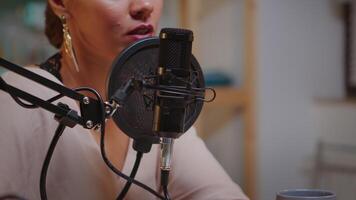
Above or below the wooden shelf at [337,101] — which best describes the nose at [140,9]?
above

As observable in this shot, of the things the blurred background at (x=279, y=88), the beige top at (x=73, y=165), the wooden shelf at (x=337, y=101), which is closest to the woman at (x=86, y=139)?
the beige top at (x=73, y=165)

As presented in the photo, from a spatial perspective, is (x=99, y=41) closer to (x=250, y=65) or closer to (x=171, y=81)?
(x=171, y=81)

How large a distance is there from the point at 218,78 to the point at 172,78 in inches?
74.3

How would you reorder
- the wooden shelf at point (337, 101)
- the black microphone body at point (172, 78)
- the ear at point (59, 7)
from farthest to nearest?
the wooden shelf at point (337, 101) < the ear at point (59, 7) < the black microphone body at point (172, 78)

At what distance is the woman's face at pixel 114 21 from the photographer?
75cm

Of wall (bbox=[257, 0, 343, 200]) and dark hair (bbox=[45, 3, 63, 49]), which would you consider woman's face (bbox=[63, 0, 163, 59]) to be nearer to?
dark hair (bbox=[45, 3, 63, 49])

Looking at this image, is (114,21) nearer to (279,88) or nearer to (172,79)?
(172,79)

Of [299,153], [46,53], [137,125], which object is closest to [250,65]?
[299,153]

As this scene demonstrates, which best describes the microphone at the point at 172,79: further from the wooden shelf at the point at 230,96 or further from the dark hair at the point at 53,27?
the wooden shelf at the point at 230,96

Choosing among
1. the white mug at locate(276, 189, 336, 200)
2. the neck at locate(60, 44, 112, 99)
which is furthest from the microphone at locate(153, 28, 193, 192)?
A: the neck at locate(60, 44, 112, 99)

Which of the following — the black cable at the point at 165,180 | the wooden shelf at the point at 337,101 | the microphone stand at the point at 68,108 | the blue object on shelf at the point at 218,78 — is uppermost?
the blue object on shelf at the point at 218,78

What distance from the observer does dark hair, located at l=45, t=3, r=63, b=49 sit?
89cm

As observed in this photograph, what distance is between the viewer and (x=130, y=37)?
0.76 meters

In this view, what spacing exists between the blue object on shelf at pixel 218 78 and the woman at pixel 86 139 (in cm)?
151
